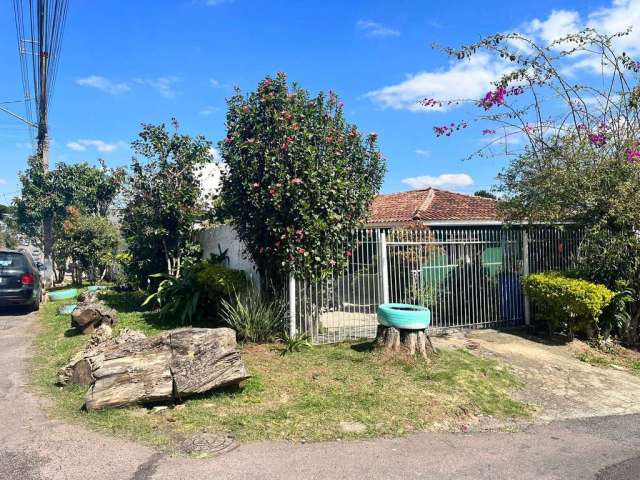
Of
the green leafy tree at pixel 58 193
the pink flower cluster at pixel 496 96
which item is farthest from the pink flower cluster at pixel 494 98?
the green leafy tree at pixel 58 193

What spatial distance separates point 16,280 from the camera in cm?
1102

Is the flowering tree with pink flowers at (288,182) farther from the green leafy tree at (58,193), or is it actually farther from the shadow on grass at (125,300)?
the green leafy tree at (58,193)

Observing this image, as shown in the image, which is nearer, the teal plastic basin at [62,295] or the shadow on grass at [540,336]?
the shadow on grass at [540,336]

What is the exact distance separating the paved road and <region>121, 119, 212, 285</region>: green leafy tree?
261 inches

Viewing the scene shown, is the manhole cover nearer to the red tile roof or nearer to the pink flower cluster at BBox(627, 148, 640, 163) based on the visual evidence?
the pink flower cluster at BBox(627, 148, 640, 163)

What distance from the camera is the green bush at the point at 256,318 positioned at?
25.2 feet

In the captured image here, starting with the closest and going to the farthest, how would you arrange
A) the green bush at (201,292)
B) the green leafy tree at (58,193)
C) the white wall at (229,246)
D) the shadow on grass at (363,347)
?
the shadow on grass at (363,347) → the green bush at (201,292) → the white wall at (229,246) → the green leafy tree at (58,193)

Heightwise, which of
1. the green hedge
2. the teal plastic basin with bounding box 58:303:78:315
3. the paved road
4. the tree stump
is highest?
the green hedge

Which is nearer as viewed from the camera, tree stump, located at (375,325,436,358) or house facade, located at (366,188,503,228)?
tree stump, located at (375,325,436,358)

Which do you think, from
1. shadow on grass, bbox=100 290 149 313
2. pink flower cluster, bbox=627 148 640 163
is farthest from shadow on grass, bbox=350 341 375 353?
shadow on grass, bbox=100 290 149 313

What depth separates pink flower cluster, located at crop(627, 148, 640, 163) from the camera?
805cm

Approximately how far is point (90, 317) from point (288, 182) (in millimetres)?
4385

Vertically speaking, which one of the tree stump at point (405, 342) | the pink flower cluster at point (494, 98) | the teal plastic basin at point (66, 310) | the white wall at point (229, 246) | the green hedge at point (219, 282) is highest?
the pink flower cluster at point (494, 98)

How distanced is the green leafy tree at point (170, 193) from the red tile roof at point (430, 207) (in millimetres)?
6562
